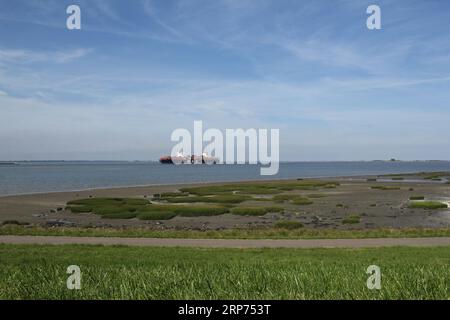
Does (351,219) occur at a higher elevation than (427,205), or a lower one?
lower

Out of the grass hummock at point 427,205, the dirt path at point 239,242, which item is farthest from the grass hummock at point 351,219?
the dirt path at point 239,242

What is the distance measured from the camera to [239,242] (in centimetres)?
2586

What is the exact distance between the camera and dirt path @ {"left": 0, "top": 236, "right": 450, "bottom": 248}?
79.9 feet

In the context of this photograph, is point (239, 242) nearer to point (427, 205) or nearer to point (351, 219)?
point (351, 219)

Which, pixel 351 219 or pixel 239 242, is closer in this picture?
pixel 239 242

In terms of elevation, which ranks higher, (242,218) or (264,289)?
(264,289)

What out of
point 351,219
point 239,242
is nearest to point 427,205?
point 351,219

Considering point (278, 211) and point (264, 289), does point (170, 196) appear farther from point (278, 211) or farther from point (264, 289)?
point (264, 289)

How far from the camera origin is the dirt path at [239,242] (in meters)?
24.4

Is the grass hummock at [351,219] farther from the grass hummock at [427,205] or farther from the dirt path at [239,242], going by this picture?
the dirt path at [239,242]

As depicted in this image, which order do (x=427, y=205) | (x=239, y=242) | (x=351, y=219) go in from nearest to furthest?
(x=239, y=242) < (x=351, y=219) < (x=427, y=205)

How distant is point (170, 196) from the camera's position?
231 feet

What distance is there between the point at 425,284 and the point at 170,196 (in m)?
63.8

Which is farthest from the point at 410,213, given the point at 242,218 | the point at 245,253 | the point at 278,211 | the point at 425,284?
the point at 425,284
